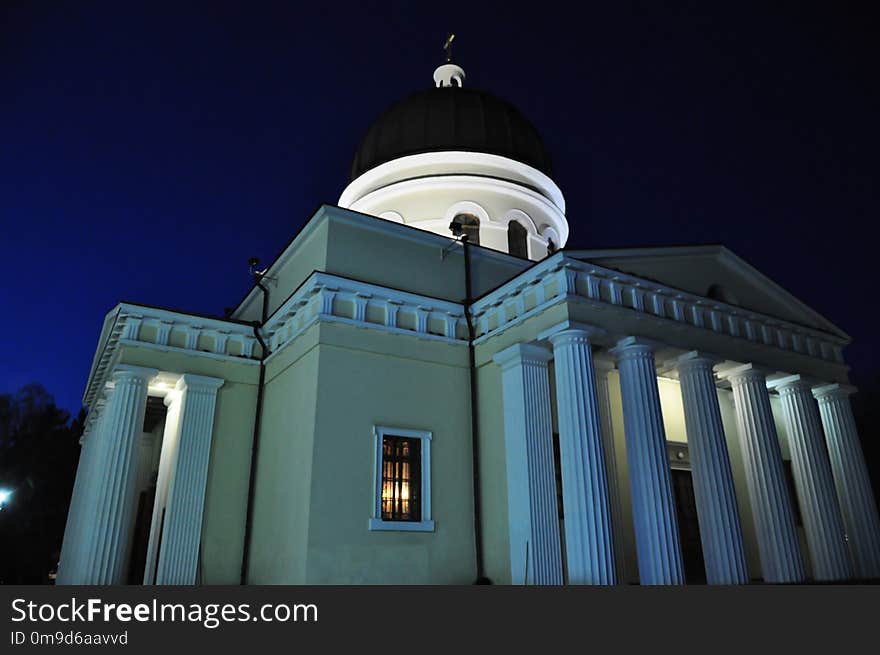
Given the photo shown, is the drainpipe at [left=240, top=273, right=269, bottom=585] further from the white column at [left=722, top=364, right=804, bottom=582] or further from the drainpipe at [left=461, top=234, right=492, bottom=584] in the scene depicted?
the white column at [left=722, top=364, right=804, bottom=582]

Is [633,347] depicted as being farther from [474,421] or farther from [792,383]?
[792,383]

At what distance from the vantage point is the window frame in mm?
12203

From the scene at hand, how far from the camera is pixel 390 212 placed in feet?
64.3

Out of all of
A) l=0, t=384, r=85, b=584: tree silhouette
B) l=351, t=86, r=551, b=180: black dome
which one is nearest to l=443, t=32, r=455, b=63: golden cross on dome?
l=351, t=86, r=551, b=180: black dome

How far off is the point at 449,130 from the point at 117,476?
1364 cm

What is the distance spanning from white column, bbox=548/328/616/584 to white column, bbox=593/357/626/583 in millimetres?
1721

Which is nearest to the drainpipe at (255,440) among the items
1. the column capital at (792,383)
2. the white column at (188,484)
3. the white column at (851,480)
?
the white column at (188,484)

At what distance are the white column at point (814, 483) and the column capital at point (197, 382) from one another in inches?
525

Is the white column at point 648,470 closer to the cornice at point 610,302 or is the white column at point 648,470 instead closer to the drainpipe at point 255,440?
the cornice at point 610,302

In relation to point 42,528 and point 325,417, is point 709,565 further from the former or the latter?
point 42,528

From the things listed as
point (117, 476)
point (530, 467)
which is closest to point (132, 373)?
point (117, 476)
